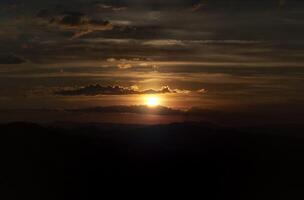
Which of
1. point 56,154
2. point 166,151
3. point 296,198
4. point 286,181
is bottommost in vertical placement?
point 296,198

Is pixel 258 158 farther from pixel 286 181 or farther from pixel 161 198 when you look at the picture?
pixel 161 198

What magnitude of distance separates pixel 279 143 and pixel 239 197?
64201 millimetres

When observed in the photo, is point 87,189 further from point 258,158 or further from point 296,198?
point 258,158

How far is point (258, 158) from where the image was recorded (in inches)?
6447

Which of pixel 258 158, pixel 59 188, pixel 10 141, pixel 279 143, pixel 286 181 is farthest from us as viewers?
pixel 279 143

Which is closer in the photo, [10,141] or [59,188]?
[59,188]

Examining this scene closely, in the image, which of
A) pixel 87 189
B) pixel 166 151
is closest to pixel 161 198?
pixel 87 189

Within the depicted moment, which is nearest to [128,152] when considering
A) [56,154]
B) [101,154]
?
[101,154]

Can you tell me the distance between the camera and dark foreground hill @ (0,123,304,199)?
127 m

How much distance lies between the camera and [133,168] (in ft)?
480

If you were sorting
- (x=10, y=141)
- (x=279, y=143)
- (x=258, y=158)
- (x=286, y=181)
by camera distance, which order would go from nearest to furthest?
(x=286, y=181)
(x=10, y=141)
(x=258, y=158)
(x=279, y=143)

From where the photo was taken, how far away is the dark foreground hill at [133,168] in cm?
12681

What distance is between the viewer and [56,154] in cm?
14775

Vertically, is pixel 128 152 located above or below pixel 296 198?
above
